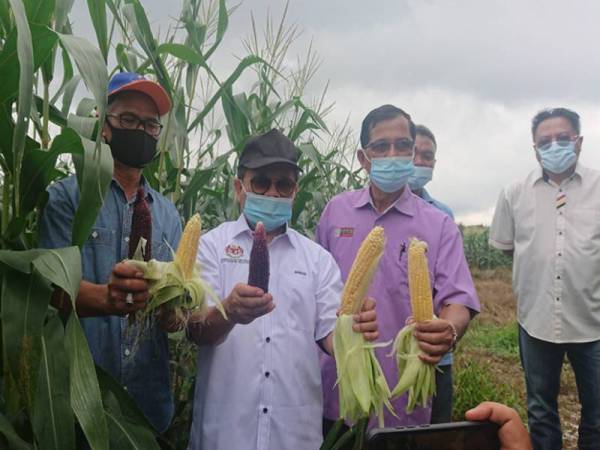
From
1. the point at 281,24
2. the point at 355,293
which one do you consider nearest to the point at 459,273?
the point at 355,293

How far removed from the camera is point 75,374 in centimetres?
126

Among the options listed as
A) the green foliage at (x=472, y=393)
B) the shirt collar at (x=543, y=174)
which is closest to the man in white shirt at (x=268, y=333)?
the shirt collar at (x=543, y=174)

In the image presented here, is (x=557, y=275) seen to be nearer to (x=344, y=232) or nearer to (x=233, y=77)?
(x=344, y=232)

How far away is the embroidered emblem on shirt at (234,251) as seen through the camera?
1993mm

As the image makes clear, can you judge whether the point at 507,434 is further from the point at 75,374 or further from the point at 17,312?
the point at 17,312

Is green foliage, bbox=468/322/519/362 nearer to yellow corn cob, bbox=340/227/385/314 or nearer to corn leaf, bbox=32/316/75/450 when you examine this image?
yellow corn cob, bbox=340/227/385/314

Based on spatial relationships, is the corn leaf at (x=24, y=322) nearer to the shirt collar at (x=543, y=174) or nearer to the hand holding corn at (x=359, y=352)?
the hand holding corn at (x=359, y=352)

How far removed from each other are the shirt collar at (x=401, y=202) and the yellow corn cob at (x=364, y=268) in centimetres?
88

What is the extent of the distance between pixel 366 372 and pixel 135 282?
28.0 inches

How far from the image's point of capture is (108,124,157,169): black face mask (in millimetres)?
1957

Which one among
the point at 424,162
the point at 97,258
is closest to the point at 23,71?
the point at 97,258

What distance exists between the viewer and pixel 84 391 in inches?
50.0

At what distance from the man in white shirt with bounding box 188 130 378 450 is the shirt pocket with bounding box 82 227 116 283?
1.07 feet

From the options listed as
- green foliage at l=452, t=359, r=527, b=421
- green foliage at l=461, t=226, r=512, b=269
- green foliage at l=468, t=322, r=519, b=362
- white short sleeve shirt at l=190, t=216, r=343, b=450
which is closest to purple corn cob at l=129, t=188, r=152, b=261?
white short sleeve shirt at l=190, t=216, r=343, b=450
